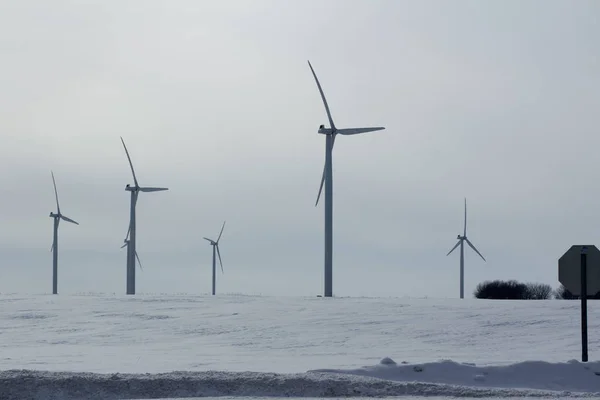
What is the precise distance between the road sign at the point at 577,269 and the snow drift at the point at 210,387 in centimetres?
462

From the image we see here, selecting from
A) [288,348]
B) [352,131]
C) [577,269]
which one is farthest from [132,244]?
[577,269]

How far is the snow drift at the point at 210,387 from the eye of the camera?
45.8 ft

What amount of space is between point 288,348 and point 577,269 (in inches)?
281

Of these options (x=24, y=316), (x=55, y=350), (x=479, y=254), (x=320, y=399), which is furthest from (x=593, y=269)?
(x=479, y=254)

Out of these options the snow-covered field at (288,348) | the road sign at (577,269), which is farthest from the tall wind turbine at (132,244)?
the road sign at (577,269)

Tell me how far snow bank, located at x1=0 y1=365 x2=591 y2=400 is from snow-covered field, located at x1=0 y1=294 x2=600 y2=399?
0.02m

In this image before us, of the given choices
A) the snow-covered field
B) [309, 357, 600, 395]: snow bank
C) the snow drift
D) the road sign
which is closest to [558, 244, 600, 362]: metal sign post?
the road sign

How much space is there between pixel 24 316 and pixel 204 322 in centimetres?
700

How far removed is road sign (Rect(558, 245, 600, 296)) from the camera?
728 inches

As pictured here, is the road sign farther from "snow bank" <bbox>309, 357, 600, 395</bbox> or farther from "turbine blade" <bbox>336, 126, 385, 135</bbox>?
"turbine blade" <bbox>336, 126, 385, 135</bbox>

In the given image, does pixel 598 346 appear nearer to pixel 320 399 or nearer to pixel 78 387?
pixel 320 399

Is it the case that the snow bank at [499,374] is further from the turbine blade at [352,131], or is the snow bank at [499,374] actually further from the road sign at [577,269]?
the turbine blade at [352,131]

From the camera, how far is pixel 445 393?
46.7 feet

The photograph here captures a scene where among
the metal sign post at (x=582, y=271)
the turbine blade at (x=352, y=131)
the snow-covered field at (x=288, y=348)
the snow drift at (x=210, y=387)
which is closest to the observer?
the snow drift at (x=210, y=387)
